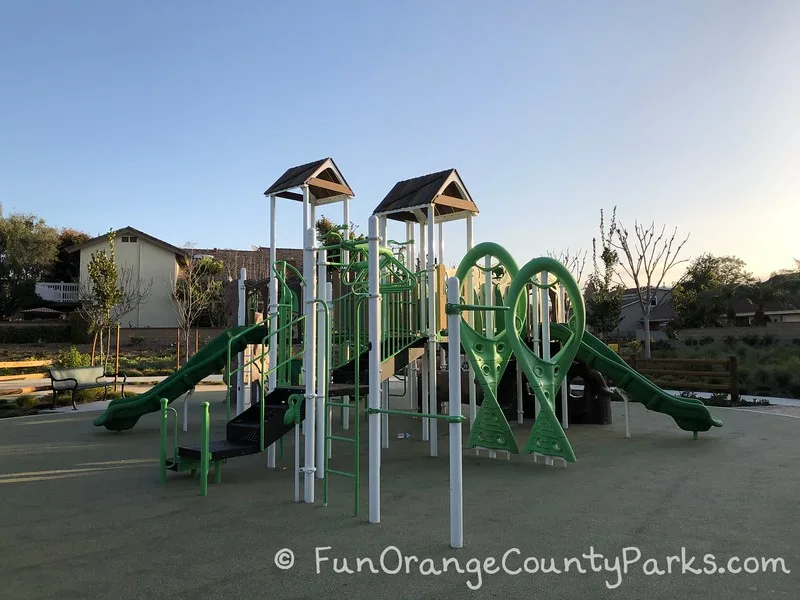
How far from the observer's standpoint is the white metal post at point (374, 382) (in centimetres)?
560

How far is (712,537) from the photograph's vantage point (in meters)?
5.17

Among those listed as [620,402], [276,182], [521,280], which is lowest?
[620,402]

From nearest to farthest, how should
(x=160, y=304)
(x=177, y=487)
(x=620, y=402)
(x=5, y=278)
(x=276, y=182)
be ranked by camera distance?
(x=177, y=487) → (x=276, y=182) → (x=620, y=402) → (x=160, y=304) → (x=5, y=278)

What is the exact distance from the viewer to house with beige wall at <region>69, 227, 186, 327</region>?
37.8 m

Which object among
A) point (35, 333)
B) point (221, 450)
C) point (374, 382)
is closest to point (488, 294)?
point (374, 382)

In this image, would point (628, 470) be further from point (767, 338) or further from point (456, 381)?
point (767, 338)

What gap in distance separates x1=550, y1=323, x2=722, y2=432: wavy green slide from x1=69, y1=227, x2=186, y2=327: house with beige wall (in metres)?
31.4

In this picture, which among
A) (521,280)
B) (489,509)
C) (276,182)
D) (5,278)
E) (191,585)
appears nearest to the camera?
(191,585)

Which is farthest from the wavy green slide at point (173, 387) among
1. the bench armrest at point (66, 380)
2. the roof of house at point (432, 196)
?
the bench armrest at point (66, 380)

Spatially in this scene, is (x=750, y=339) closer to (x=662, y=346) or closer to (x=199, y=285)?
(x=662, y=346)

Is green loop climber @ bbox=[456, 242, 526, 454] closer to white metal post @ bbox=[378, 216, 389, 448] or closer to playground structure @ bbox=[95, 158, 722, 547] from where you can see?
playground structure @ bbox=[95, 158, 722, 547]

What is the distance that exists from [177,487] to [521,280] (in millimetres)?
5276

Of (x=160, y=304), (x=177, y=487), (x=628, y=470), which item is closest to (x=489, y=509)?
(x=628, y=470)

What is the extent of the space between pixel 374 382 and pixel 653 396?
6959 millimetres
